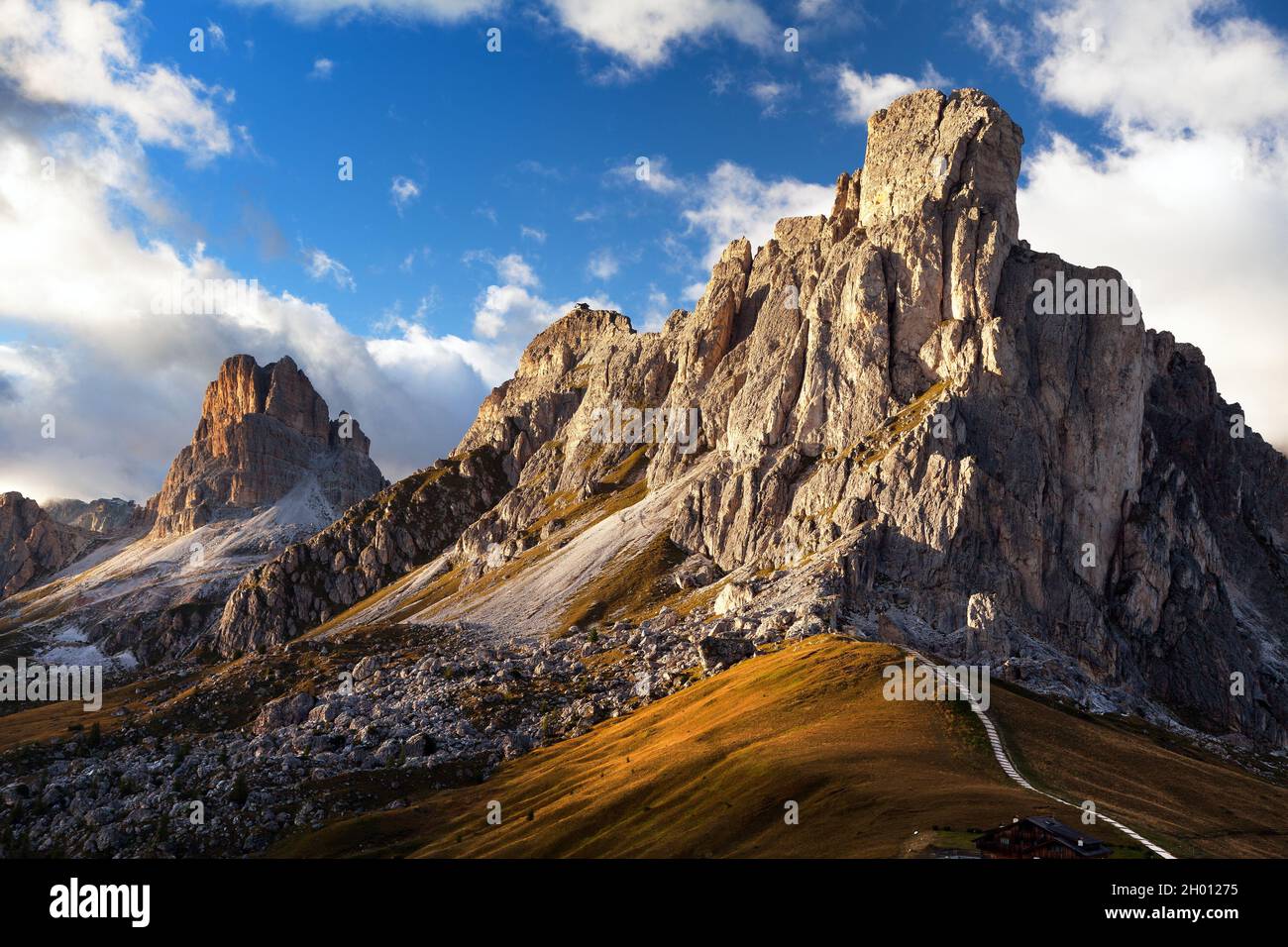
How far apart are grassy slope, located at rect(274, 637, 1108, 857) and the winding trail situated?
3.80 feet

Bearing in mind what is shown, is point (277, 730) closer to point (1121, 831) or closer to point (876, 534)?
point (876, 534)

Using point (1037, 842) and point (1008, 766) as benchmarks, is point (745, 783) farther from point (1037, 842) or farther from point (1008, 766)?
point (1037, 842)

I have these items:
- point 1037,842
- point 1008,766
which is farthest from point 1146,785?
point 1037,842

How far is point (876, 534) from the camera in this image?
166625 mm

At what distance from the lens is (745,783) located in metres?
75.1

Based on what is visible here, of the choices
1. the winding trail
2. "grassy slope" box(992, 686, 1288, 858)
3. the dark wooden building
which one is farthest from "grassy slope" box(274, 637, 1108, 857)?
"grassy slope" box(992, 686, 1288, 858)

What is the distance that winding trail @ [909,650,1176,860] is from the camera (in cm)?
5341

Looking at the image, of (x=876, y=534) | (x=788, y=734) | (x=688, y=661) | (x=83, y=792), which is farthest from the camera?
(x=876, y=534)

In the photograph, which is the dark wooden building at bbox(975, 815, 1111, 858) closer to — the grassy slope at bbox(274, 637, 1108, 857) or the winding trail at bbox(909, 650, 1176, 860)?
the grassy slope at bbox(274, 637, 1108, 857)

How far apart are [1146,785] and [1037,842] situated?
3752cm

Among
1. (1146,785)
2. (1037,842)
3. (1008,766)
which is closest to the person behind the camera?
(1037,842)
